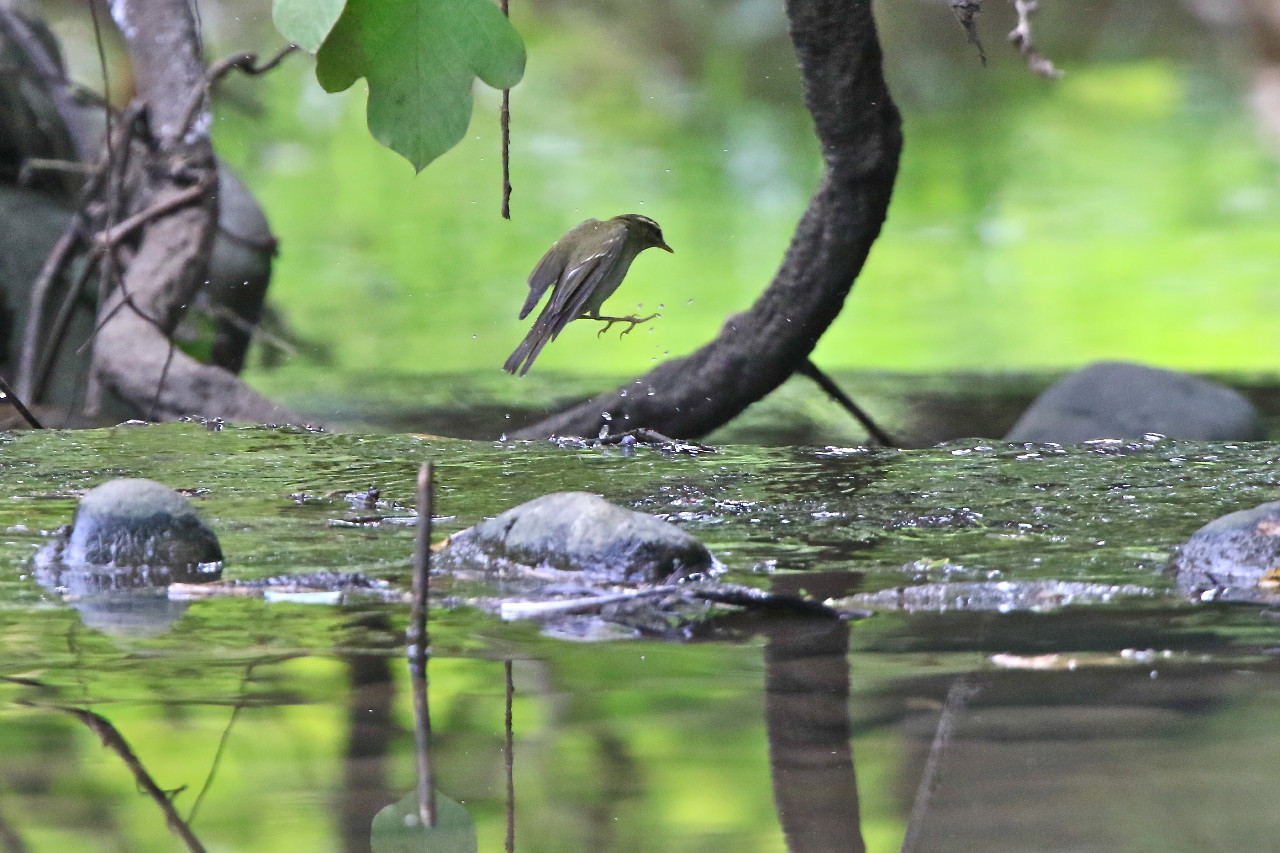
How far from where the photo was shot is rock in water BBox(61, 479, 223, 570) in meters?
1.94

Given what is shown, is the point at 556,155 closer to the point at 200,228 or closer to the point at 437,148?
the point at 200,228

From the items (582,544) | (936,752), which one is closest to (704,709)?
(936,752)

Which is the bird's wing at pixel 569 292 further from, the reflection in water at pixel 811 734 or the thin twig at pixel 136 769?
the thin twig at pixel 136 769

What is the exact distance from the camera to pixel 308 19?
0.97 m

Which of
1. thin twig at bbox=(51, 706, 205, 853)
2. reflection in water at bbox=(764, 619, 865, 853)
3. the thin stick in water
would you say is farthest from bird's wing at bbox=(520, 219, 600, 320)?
thin twig at bbox=(51, 706, 205, 853)

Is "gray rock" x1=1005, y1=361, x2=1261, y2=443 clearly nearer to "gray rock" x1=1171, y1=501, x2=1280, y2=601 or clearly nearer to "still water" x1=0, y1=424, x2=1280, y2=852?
"still water" x1=0, y1=424, x2=1280, y2=852

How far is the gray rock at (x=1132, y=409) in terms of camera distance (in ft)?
12.6

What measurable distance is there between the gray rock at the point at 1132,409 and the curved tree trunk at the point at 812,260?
2.74ft

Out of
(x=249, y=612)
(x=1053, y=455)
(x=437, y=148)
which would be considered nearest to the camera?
(x=437, y=148)

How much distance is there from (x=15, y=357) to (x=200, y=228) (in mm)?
1239

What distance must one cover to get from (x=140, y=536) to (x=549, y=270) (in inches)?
42.5

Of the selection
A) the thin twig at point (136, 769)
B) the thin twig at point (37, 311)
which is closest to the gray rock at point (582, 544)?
the thin twig at point (136, 769)

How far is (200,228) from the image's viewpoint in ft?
13.8

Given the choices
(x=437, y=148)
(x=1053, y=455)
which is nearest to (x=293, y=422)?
(x=1053, y=455)
